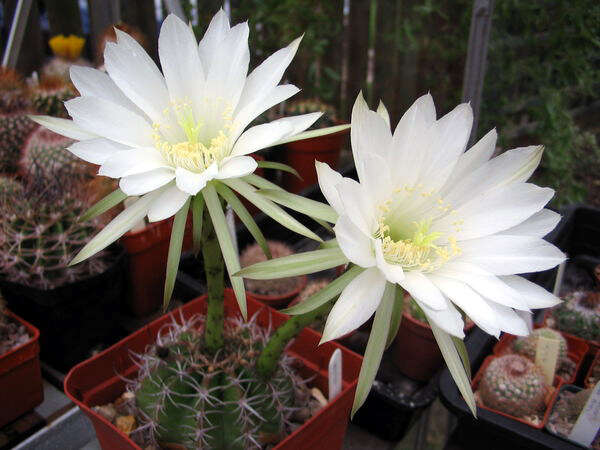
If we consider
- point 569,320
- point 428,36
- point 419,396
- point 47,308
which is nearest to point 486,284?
point 419,396

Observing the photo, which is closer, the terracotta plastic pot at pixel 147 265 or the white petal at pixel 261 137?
the white petal at pixel 261 137

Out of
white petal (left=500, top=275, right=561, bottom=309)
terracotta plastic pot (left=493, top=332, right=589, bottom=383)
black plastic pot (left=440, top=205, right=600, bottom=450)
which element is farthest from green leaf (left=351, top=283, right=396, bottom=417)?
terracotta plastic pot (left=493, top=332, right=589, bottom=383)

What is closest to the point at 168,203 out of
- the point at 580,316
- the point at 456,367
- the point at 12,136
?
the point at 456,367

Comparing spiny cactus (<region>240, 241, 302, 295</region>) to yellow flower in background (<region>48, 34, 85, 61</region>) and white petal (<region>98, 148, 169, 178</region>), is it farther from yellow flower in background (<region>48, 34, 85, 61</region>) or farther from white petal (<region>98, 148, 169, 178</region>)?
yellow flower in background (<region>48, 34, 85, 61</region>)

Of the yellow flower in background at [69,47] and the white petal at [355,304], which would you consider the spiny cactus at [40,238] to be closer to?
the white petal at [355,304]

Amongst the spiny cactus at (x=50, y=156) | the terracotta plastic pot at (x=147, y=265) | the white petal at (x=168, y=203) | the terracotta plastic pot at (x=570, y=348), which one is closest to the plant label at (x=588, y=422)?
the terracotta plastic pot at (x=570, y=348)

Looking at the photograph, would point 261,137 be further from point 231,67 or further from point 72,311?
point 72,311

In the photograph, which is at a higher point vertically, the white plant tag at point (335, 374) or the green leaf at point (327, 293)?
the green leaf at point (327, 293)

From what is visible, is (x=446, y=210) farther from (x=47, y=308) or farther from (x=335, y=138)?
(x=335, y=138)
